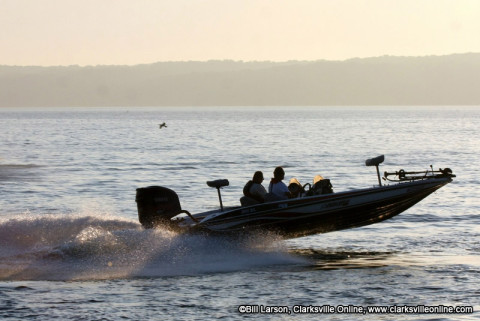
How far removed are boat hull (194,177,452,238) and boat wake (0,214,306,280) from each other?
1.08ft

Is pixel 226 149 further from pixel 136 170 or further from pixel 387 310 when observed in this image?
pixel 387 310

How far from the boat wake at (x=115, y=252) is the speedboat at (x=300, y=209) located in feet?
0.91

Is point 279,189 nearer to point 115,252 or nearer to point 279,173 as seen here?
point 279,173

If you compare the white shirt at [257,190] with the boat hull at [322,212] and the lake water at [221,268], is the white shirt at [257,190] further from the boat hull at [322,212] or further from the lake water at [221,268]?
the lake water at [221,268]

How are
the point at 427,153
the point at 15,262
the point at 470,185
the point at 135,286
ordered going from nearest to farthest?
the point at 135,286 → the point at 15,262 → the point at 470,185 → the point at 427,153

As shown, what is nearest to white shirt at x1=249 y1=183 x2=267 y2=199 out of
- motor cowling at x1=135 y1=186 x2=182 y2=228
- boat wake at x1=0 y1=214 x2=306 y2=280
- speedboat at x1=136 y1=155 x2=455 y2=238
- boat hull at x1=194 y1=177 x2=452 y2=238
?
speedboat at x1=136 y1=155 x2=455 y2=238

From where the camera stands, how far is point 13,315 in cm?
1207

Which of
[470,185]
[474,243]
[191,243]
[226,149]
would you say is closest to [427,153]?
Result: [226,149]

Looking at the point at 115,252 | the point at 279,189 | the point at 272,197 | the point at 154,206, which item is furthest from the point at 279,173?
the point at 115,252

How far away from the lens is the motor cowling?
16422 mm

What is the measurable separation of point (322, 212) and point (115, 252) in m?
4.43

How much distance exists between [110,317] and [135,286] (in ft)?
6.17

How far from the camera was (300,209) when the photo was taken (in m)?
16.8

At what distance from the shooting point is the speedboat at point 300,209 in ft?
54.0
